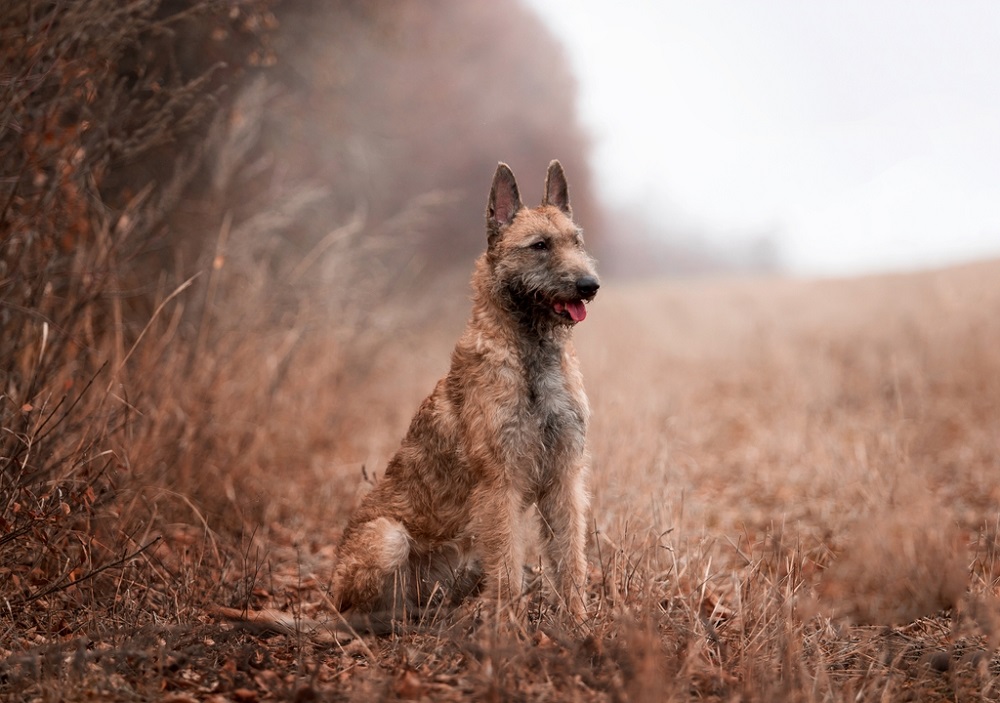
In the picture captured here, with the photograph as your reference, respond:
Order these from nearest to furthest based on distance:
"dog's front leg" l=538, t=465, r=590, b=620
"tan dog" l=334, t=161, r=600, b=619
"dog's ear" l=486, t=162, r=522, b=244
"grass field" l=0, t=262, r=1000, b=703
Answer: "grass field" l=0, t=262, r=1000, b=703
"tan dog" l=334, t=161, r=600, b=619
"dog's front leg" l=538, t=465, r=590, b=620
"dog's ear" l=486, t=162, r=522, b=244

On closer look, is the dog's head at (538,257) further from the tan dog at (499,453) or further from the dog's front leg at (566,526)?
the dog's front leg at (566,526)

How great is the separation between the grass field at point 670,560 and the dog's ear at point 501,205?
1689 mm

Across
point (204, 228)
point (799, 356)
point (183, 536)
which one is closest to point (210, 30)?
point (204, 228)

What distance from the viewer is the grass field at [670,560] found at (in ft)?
9.50

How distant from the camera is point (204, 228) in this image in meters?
7.79

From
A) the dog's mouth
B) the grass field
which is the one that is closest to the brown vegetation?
the grass field

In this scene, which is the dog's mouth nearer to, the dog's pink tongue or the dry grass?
the dog's pink tongue

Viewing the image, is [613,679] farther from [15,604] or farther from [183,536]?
[183,536]

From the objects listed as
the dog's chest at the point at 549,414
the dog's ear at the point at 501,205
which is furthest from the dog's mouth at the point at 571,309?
the dog's ear at the point at 501,205

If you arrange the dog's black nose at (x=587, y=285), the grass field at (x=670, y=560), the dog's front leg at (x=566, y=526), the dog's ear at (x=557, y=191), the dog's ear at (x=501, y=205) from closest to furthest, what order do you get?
the grass field at (x=670, y=560) → the dog's black nose at (x=587, y=285) → the dog's front leg at (x=566, y=526) → the dog's ear at (x=501, y=205) → the dog's ear at (x=557, y=191)

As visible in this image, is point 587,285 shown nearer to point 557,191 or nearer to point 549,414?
point 549,414

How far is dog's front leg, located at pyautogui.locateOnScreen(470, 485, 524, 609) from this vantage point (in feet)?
11.5

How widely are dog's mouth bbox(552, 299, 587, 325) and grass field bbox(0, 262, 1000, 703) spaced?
1.10 meters

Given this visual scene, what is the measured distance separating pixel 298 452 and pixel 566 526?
13.7 feet
